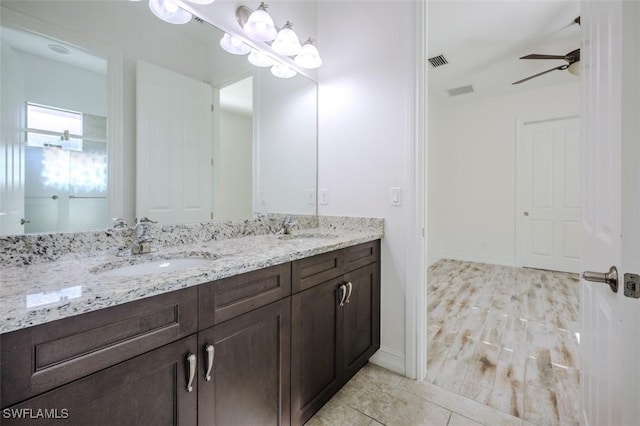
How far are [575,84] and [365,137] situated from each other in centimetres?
415

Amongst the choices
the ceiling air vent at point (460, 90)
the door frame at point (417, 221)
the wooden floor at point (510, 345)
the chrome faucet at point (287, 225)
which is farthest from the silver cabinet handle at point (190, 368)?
the ceiling air vent at point (460, 90)

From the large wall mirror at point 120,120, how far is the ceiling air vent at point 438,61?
8.01ft

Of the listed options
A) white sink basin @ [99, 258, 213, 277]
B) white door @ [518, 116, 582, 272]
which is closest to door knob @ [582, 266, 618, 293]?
white sink basin @ [99, 258, 213, 277]

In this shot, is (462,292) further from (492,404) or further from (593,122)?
(593,122)

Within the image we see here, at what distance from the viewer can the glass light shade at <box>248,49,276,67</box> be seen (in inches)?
70.9

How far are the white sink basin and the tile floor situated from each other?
1.00m

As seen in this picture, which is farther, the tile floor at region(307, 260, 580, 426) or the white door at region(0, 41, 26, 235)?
the tile floor at region(307, 260, 580, 426)

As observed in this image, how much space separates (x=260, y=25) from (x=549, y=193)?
4.75 meters

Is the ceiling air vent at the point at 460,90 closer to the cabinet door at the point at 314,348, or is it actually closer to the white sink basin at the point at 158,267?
the cabinet door at the point at 314,348

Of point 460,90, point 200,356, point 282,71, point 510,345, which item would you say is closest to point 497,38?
point 460,90

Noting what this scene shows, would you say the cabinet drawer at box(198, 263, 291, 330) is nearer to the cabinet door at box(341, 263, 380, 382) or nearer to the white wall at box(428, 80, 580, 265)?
the cabinet door at box(341, 263, 380, 382)

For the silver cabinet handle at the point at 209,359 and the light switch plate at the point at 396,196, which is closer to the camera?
the silver cabinet handle at the point at 209,359

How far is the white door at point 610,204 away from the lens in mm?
641

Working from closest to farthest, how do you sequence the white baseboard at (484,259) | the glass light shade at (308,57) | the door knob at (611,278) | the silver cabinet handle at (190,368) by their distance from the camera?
the door knob at (611,278) → the silver cabinet handle at (190,368) → the glass light shade at (308,57) → the white baseboard at (484,259)
